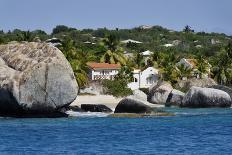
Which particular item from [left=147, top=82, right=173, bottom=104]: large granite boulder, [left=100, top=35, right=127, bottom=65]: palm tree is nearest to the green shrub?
[left=147, top=82, right=173, bottom=104]: large granite boulder

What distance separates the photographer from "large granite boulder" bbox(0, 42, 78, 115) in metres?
65.5

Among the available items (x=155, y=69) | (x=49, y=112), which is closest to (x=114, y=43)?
(x=155, y=69)

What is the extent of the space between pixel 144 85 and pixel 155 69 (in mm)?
3296

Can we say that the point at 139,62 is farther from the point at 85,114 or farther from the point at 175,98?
the point at 85,114

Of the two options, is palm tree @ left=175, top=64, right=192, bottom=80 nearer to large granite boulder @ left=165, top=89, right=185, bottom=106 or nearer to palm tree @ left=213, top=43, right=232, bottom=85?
palm tree @ left=213, top=43, right=232, bottom=85

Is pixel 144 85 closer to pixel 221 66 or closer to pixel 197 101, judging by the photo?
pixel 221 66

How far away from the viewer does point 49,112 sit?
68312 millimetres

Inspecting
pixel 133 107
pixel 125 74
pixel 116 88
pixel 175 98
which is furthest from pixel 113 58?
pixel 133 107

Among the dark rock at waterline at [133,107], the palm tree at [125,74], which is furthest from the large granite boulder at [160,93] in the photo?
the dark rock at waterline at [133,107]

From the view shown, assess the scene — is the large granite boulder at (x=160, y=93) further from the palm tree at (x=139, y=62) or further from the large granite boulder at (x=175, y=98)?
the palm tree at (x=139, y=62)

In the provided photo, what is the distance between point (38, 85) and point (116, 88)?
30046 millimetres

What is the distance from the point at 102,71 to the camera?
109 m

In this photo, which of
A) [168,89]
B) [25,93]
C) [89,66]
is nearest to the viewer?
[25,93]

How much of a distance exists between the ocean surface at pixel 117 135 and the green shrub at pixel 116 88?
21.2 meters
